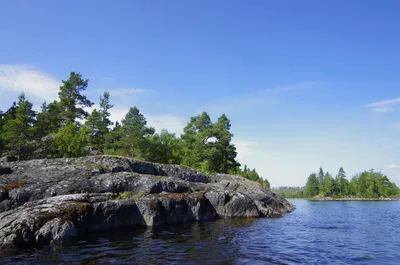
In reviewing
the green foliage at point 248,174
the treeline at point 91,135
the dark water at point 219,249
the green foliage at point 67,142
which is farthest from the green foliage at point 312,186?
the dark water at point 219,249

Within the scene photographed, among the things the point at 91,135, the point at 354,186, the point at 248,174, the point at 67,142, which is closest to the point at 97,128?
the point at 91,135

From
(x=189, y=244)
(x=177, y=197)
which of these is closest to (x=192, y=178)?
(x=177, y=197)

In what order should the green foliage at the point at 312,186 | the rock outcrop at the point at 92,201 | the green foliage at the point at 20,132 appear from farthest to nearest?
the green foliage at the point at 312,186 → the green foliage at the point at 20,132 → the rock outcrop at the point at 92,201

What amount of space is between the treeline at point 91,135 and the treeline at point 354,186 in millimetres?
125719

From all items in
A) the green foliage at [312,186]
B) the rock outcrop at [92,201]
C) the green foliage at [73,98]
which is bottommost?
the rock outcrop at [92,201]

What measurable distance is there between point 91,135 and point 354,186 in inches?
6606

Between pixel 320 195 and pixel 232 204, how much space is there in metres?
165

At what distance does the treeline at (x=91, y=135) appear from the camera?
38.9 metres

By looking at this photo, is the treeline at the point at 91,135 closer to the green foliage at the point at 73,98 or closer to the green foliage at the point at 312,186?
the green foliage at the point at 73,98

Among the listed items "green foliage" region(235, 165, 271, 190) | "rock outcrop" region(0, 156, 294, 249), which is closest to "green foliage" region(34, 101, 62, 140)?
"rock outcrop" region(0, 156, 294, 249)

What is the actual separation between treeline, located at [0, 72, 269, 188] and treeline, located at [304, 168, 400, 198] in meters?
126

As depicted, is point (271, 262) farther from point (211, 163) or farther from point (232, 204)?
point (211, 163)

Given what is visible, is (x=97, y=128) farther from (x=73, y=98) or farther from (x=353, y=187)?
(x=353, y=187)

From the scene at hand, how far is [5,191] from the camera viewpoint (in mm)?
20250
